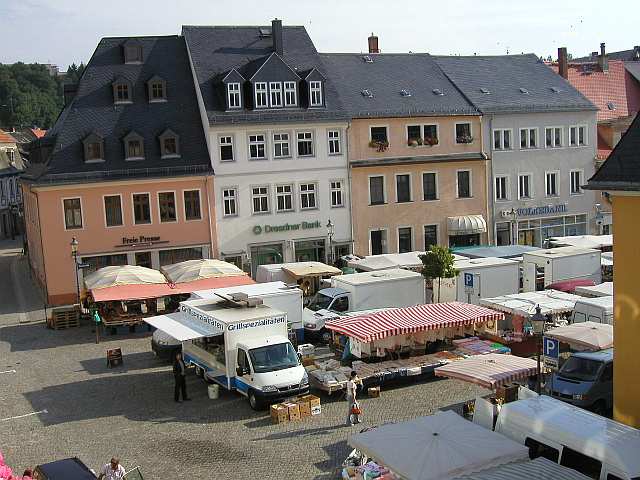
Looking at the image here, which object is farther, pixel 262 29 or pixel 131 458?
pixel 262 29

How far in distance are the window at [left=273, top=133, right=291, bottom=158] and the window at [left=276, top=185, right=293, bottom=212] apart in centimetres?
145

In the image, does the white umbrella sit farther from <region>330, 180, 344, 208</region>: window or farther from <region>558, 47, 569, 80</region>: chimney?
<region>558, 47, 569, 80</region>: chimney

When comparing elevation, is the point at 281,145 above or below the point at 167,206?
above

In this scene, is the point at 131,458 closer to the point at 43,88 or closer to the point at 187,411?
the point at 187,411

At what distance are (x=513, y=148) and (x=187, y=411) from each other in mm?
27834

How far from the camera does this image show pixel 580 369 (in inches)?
770

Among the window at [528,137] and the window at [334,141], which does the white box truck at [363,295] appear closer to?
the window at [334,141]

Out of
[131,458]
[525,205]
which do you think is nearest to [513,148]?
[525,205]

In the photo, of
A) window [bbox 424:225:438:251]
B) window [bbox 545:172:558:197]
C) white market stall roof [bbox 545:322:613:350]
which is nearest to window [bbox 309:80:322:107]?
window [bbox 424:225:438:251]

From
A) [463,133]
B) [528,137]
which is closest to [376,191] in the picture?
[463,133]

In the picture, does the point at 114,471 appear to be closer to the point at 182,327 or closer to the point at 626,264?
the point at 182,327

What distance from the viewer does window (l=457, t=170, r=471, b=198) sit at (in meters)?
42.6

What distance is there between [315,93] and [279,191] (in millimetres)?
4855

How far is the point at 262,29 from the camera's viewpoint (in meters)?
41.9
